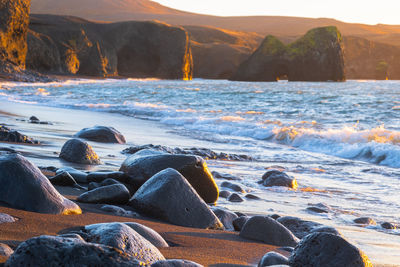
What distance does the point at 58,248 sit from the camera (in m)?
1.55

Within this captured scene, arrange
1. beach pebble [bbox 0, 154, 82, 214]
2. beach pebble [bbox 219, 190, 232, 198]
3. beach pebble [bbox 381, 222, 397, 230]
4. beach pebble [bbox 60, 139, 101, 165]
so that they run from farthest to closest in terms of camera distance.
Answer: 1. beach pebble [bbox 60, 139, 101, 165]
2. beach pebble [bbox 219, 190, 232, 198]
3. beach pebble [bbox 381, 222, 397, 230]
4. beach pebble [bbox 0, 154, 82, 214]

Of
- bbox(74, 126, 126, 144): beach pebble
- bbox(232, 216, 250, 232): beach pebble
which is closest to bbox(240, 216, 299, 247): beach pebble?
bbox(232, 216, 250, 232): beach pebble

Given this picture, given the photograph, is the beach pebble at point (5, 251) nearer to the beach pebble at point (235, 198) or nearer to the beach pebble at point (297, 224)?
the beach pebble at point (297, 224)

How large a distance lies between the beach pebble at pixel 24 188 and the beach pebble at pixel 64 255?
1.18 metres

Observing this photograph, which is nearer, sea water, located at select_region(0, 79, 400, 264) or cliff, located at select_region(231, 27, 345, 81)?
sea water, located at select_region(0, 79, 400, 264)

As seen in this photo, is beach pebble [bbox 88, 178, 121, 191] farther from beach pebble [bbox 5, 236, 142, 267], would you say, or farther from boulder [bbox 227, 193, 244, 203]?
beach pebble [bbox 5, 236, 142, 267]

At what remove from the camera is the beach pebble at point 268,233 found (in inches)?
119

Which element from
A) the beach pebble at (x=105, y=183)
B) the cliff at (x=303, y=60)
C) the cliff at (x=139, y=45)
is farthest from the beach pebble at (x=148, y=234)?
the cliff at (x=303, y=60)

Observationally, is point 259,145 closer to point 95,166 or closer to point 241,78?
point 95,166

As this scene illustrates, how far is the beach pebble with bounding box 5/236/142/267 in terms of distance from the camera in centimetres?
152

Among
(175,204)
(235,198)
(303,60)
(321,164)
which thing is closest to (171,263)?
(175,204)

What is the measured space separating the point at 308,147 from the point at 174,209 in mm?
5764

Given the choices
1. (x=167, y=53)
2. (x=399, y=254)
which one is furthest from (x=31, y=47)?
(x=399, y=254)

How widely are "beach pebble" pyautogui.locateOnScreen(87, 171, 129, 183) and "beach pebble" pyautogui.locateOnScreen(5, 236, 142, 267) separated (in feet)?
8.36
